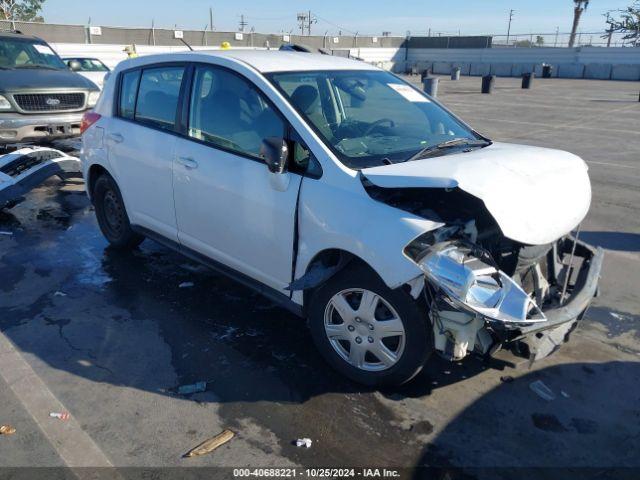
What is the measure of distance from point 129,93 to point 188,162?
1371mm

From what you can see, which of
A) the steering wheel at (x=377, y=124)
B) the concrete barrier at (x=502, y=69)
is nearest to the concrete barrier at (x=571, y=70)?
the concrete barrier at (x=502, y=69)

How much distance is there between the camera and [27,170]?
6676 millimetres

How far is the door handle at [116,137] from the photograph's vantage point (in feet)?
15.8

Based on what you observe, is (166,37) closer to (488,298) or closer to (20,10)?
(20,10)

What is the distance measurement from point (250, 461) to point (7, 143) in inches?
330

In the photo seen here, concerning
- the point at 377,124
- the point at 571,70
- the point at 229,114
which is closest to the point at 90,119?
the point at 229,114

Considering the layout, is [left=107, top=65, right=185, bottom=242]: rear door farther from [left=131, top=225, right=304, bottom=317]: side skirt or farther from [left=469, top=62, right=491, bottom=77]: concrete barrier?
[left=469, top=62, right=491, bottom=77]: concrete barrier

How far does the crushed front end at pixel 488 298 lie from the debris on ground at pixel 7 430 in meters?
2.38

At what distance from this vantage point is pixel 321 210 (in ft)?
10.6

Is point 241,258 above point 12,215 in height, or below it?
above

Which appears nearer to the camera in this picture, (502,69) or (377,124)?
(377,124)

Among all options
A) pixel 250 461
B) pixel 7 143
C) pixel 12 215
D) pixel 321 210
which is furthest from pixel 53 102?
pixel 250 461

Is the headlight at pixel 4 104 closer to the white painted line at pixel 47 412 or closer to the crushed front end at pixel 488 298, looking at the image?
the white painted line at pixel 47 412

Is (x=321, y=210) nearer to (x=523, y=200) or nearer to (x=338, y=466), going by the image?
(x=523, y=200)
